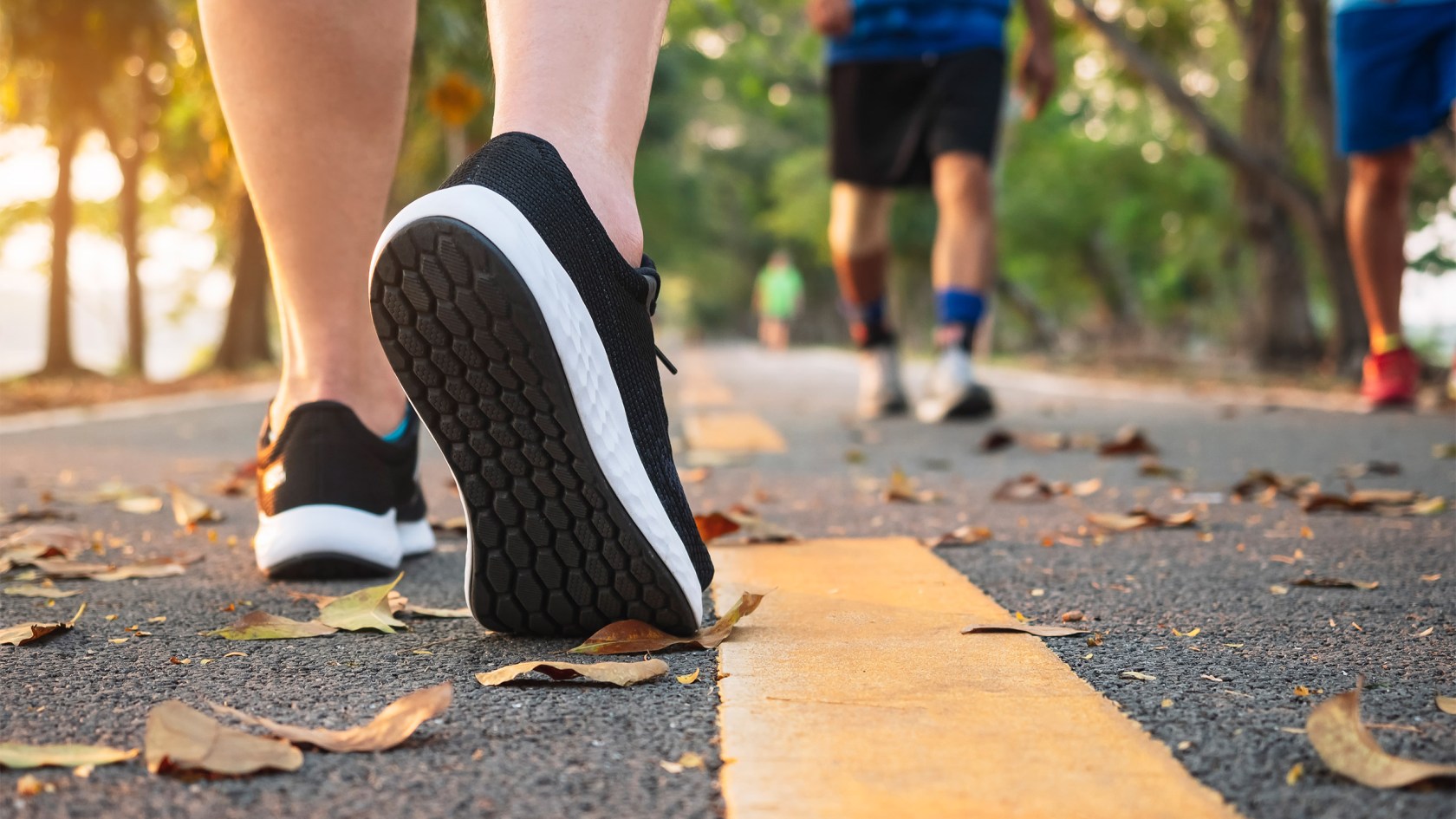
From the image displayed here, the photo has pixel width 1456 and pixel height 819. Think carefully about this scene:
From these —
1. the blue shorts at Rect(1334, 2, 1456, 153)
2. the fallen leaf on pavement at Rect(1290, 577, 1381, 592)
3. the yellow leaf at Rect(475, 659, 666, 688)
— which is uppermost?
the blue shorts at Rect(1334, 2, 1456, 153)

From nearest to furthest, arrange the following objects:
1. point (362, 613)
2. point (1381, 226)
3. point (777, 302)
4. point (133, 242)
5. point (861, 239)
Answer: point (362, 613), point (1381, 226), point (861, 239), point (133, 242), point (777, 302)

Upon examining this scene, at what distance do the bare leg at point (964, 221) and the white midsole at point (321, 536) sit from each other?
11.5 ft

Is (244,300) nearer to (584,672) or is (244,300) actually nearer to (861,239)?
(861,239)

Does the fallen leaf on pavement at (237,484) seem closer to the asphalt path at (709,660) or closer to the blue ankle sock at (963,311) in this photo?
the asphalt path at (709,660)

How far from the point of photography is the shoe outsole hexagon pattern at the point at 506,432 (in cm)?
129

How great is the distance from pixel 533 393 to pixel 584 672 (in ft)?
0.91

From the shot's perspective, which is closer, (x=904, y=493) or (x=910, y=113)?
(x=904, y=493)

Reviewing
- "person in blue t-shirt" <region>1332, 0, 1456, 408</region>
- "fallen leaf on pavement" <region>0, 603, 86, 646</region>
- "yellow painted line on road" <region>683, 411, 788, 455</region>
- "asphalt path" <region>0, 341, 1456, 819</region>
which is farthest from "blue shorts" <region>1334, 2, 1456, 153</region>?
"fallen leaf on pavement" <region>0, 603, 86, 646</region>

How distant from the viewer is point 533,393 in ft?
4.31

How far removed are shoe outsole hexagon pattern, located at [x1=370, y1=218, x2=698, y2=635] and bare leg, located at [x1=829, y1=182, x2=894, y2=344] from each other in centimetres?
418

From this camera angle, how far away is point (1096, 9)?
377 inches

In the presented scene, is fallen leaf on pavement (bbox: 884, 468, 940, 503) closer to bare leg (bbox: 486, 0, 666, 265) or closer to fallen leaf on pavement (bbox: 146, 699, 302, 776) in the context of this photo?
bare leg (bbox: 486, 0, 666, 265)

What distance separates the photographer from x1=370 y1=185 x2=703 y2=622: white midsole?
1.30 m

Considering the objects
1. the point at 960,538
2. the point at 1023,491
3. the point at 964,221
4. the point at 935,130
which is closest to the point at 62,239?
the point at 935,130
